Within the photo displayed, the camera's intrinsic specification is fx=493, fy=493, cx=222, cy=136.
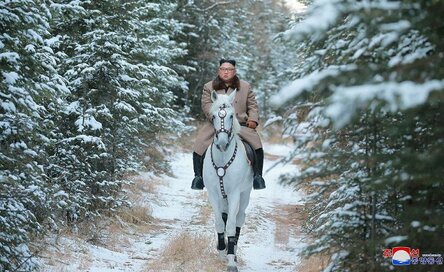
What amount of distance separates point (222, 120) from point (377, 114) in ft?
11.5

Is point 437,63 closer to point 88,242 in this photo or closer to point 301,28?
point 301,28

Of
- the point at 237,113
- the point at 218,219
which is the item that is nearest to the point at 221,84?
the point at 237,113

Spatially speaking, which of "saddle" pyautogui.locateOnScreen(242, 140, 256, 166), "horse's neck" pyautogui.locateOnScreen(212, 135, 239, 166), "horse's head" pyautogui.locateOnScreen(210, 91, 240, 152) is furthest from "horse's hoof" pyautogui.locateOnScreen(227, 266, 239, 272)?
"horse's head" pyautogui.locateOnScreen(210, 91, 240, 152)

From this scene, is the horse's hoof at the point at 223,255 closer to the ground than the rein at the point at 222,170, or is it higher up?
closer to the ground

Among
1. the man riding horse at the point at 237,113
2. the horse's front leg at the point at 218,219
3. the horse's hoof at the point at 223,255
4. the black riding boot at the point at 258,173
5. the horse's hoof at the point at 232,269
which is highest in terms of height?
the man riding horse at the point at 237,113

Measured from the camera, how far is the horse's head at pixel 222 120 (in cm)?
681

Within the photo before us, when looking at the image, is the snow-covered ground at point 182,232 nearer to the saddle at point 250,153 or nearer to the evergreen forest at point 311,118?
the evergreen forest at point 311,118

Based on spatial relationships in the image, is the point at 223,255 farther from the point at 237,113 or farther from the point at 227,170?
the point at 237,113

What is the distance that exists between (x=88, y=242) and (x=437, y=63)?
6.82 metres

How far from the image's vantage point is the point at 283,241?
9711 millimetres

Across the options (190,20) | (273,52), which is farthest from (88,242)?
(273,52)

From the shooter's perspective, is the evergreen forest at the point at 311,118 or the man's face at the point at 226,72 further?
the man's face at the point at 226,72

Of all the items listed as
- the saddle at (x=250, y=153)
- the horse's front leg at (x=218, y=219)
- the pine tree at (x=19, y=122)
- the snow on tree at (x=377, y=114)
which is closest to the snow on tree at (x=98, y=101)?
the horse's front leg at (x=218, y=219)

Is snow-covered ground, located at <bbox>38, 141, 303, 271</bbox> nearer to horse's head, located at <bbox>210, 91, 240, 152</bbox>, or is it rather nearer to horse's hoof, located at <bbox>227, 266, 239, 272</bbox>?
horse's hoof, located at <bbox>227, 266, 239, 272</bbox>
